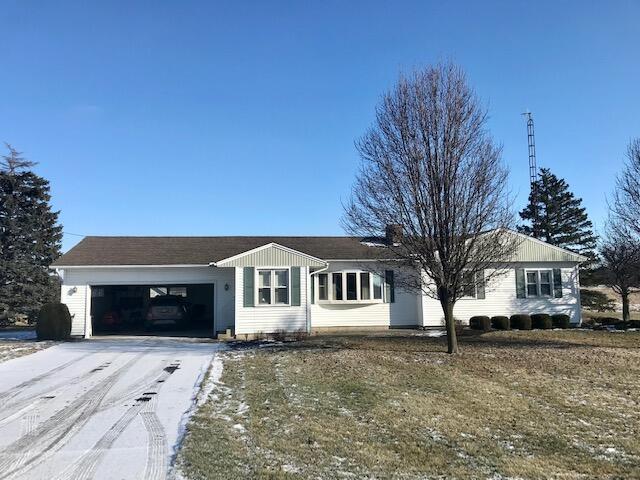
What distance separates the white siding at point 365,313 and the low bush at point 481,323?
2.30m

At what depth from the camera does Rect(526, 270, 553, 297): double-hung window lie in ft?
75.1

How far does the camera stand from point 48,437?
6395mm

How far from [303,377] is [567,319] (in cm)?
1567

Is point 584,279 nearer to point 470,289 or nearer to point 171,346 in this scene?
point 470,289

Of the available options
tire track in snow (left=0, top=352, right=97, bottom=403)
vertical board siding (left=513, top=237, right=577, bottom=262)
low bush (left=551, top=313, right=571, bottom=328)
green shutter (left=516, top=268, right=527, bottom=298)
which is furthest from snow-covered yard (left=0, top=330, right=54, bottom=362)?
low bush (left=551, top=313, right=571, bottom=328)

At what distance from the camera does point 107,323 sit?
78.6 ft

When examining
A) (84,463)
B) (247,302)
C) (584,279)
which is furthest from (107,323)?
(584,279)

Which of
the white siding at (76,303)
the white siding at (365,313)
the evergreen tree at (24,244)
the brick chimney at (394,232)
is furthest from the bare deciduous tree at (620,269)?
the evergreen tree at (24,244)

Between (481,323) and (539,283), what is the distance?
4059 mm

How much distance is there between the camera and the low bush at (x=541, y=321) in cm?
2138

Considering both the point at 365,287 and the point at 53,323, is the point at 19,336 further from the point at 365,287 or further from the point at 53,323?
the point at 365,287

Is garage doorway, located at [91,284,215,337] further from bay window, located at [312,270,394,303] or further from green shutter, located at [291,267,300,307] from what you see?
bay window, located at [312,270,394,303]

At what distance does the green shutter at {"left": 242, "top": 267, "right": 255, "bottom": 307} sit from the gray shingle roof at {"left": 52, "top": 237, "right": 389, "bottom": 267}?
2.03m

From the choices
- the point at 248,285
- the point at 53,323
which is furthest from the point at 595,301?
the point at 53,323
